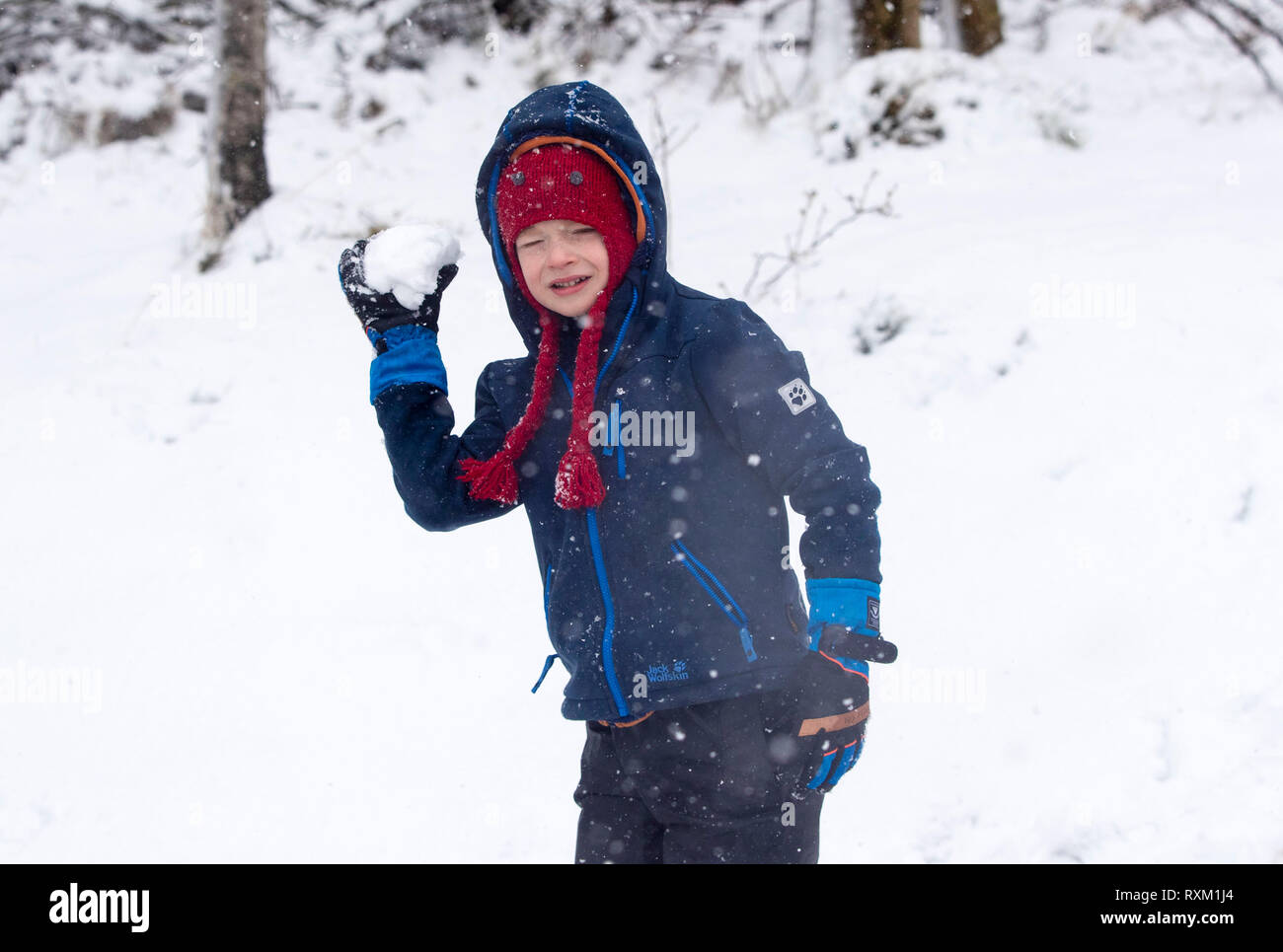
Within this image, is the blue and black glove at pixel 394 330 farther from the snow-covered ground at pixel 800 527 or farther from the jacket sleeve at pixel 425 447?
the snow-covered ground at pixel 800 527

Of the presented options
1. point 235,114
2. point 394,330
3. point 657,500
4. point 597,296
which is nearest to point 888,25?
point 235,114

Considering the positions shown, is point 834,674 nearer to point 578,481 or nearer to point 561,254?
point 578,481

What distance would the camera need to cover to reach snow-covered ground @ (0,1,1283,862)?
347 cm

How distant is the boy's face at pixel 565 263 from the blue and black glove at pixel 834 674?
2.36 feet

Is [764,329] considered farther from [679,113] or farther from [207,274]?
[679,113]

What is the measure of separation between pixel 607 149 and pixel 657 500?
703mm

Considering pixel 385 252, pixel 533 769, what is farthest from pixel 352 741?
pixel 385 252

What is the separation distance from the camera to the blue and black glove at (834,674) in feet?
6.26

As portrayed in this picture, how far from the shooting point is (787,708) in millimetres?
2059

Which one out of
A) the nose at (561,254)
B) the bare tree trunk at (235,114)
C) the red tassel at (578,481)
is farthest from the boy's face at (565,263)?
the bare tree trunk at (235,114)

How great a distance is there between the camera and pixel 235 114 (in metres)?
7.02

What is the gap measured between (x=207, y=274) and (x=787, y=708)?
5795 mm

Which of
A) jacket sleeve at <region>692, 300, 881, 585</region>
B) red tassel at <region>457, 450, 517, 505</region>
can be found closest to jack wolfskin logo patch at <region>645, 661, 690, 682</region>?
jacket sleeve at <region>692, 300, 881, 585</region>

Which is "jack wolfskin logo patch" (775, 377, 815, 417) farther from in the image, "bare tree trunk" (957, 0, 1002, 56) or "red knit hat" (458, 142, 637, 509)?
"bare tree trunk" (957, 0, 1002, 56)
